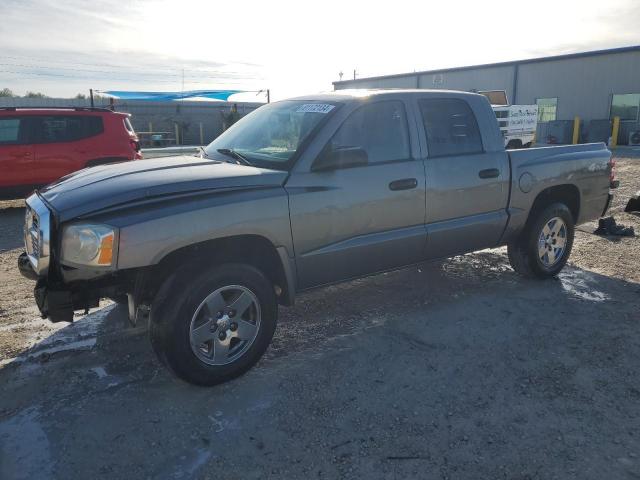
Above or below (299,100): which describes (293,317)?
below

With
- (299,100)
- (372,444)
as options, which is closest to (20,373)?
(372,444)

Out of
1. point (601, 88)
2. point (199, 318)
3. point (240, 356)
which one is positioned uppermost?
point (601, 88)

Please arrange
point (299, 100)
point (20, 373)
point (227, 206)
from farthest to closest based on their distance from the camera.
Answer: point (299, 100) < point (20, 373) < point (227, 206)

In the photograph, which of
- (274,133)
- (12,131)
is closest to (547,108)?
(12,131)

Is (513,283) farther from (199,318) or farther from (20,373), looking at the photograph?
(20,373)

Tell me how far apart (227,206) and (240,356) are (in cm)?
102

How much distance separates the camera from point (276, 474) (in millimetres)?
2666

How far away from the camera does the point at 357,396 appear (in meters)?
3.37

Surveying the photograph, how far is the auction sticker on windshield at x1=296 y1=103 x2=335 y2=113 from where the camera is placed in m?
4.14

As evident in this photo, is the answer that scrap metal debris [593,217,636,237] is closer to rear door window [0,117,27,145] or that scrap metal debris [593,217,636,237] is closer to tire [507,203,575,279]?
tire [507,203,575,279]

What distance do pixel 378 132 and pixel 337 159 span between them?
0.62 metres

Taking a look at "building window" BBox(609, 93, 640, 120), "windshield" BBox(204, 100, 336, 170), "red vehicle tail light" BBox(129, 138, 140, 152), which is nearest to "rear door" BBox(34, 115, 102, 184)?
"red vehicle tail light" BBox(129, 138, 140, 152)

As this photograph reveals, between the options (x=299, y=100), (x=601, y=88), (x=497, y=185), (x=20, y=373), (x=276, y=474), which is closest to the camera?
(x=276, y=474)

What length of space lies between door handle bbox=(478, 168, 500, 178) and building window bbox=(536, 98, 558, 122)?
94.9ft
